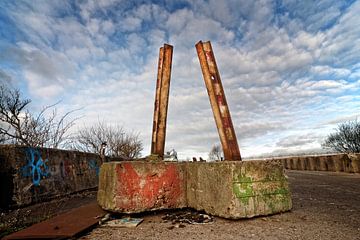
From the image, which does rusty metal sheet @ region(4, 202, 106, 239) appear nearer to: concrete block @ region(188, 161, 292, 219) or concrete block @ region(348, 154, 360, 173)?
concrete block @ region(188, 161, 292, 219)

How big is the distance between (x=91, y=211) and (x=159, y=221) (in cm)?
117

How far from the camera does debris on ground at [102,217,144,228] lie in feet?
9.36


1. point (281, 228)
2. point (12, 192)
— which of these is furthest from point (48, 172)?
point (281, 228)

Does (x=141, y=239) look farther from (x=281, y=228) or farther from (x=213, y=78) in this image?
(x=213, y=78)

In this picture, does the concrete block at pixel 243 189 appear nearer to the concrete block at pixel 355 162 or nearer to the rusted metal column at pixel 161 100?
the rusted metal column at pixel 161 100

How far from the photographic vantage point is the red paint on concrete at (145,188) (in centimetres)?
320

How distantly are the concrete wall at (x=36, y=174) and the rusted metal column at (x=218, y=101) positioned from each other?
4373mm

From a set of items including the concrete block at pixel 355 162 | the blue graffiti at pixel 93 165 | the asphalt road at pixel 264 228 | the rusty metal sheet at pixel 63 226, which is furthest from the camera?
the concrete block at pixel 355 162

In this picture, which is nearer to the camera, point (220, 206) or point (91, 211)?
point (220, 206)

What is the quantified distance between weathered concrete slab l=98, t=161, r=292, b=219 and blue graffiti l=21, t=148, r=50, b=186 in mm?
2896

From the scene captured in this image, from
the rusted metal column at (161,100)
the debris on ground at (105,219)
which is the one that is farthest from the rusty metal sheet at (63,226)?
the rusted metal column at (161,100)

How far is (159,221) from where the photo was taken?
3004 millimetres

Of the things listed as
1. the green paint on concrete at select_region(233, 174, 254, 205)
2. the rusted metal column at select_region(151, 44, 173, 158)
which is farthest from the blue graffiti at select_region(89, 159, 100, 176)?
the green paint on concrete at select_region(233, 174, 254, 205)

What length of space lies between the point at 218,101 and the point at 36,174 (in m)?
4.61
